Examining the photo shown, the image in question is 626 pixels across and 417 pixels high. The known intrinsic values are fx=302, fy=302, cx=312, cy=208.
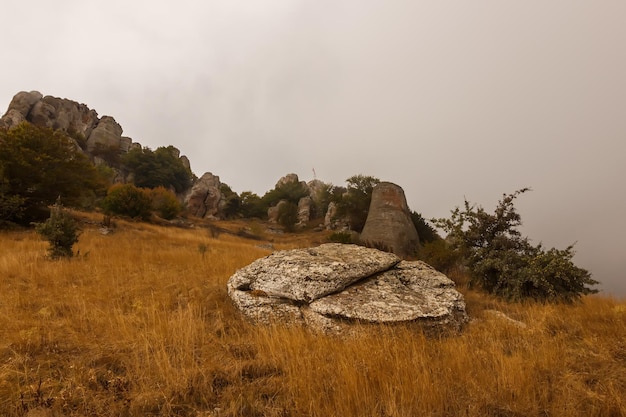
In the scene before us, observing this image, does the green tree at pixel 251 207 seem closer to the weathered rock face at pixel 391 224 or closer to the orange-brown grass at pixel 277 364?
the weathered rock face at pixel 391 224

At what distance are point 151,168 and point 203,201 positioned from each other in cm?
1192

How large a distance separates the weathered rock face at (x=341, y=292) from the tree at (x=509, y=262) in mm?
2525

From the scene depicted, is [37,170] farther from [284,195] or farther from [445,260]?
[284,195]

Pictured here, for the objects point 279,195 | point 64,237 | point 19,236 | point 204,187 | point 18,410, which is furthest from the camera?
point 279,195

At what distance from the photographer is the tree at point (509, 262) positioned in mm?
7289

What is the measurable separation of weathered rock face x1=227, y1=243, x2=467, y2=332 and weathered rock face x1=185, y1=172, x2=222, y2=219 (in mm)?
45656

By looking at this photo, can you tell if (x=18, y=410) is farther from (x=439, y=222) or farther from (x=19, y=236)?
(x=19, y=236)

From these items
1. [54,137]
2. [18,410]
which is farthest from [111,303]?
[54,137]

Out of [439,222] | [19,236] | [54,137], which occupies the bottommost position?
[19,236]

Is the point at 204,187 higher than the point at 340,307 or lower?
higher

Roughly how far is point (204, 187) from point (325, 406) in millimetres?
51914

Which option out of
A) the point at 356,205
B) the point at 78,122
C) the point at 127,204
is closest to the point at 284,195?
the point at 356,205

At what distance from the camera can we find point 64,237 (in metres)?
9.27

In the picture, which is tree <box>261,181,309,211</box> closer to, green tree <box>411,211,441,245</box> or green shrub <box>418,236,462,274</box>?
green tree <box>411,211,441,245</box>
